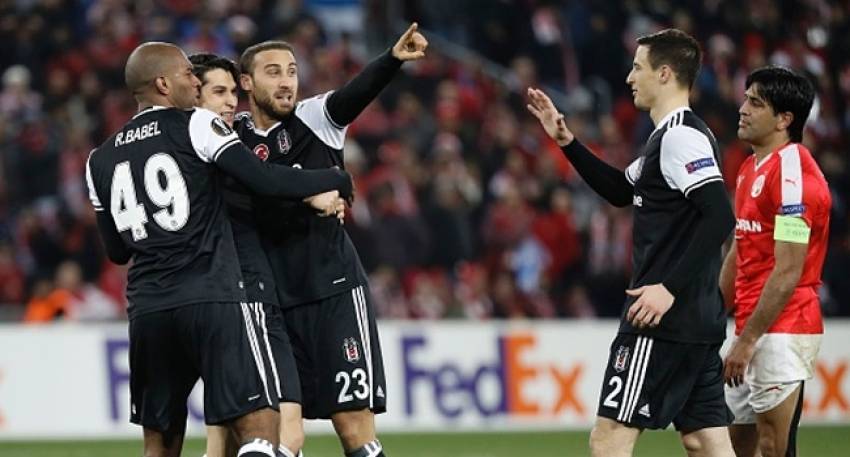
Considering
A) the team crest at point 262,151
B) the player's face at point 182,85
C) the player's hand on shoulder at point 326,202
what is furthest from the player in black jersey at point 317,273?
the player's face at point 182,85

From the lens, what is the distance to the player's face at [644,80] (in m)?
6.53

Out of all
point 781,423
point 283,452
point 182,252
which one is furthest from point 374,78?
point 781,423

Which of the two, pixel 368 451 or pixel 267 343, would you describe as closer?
pixel 267 343

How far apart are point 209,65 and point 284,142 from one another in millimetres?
623

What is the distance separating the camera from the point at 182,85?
6.62 metres

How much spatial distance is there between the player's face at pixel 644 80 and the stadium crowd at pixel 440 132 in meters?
8.32

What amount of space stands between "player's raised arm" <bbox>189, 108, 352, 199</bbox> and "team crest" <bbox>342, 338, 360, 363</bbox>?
0.88 metres

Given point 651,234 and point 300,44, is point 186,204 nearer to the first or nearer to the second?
point 651,234

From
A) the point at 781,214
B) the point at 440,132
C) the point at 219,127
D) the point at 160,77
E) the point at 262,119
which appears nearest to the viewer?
the point at 219,127

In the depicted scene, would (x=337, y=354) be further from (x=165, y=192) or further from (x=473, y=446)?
(x=473, y=446)

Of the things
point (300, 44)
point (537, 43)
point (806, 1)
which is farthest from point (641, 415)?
point (806, 1)

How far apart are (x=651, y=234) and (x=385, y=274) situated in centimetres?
850

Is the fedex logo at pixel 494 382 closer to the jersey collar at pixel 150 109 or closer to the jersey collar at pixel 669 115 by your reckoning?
the jersey collar at pixel 150 109

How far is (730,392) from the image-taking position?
7.06 meters
